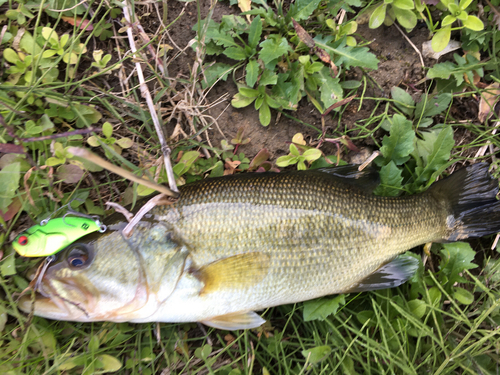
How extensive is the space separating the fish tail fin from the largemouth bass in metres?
0.34

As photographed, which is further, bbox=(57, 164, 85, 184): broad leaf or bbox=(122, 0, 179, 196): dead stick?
bbox=(57, 164, 85, 184): broad leaf

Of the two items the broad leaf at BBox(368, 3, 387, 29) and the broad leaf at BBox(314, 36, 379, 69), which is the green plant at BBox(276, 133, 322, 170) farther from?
the broad leaf at BBox(368, 3, 387, 29)

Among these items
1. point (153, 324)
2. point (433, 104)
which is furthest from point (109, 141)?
point (433, 104)

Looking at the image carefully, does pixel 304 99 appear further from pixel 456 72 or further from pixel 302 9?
pixel 456 72

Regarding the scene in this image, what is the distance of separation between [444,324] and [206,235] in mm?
2147

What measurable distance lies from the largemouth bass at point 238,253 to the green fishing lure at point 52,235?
0.05 metres

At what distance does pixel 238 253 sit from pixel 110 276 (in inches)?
33.5

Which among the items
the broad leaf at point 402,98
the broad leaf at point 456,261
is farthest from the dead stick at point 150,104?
the broad leaf at point 456,261

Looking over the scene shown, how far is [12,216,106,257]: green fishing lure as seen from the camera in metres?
2.11

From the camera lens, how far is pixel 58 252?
7.04 ft

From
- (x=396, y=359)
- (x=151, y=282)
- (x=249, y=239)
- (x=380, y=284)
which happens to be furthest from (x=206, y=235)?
(x=396, y=359)

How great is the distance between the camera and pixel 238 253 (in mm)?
2199

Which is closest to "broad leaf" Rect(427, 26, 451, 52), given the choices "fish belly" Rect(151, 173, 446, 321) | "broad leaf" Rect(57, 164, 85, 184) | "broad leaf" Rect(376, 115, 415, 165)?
"broad leaf" Rect(376, 115, 415, 165)

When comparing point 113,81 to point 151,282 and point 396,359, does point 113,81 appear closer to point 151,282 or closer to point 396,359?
point 151,282
